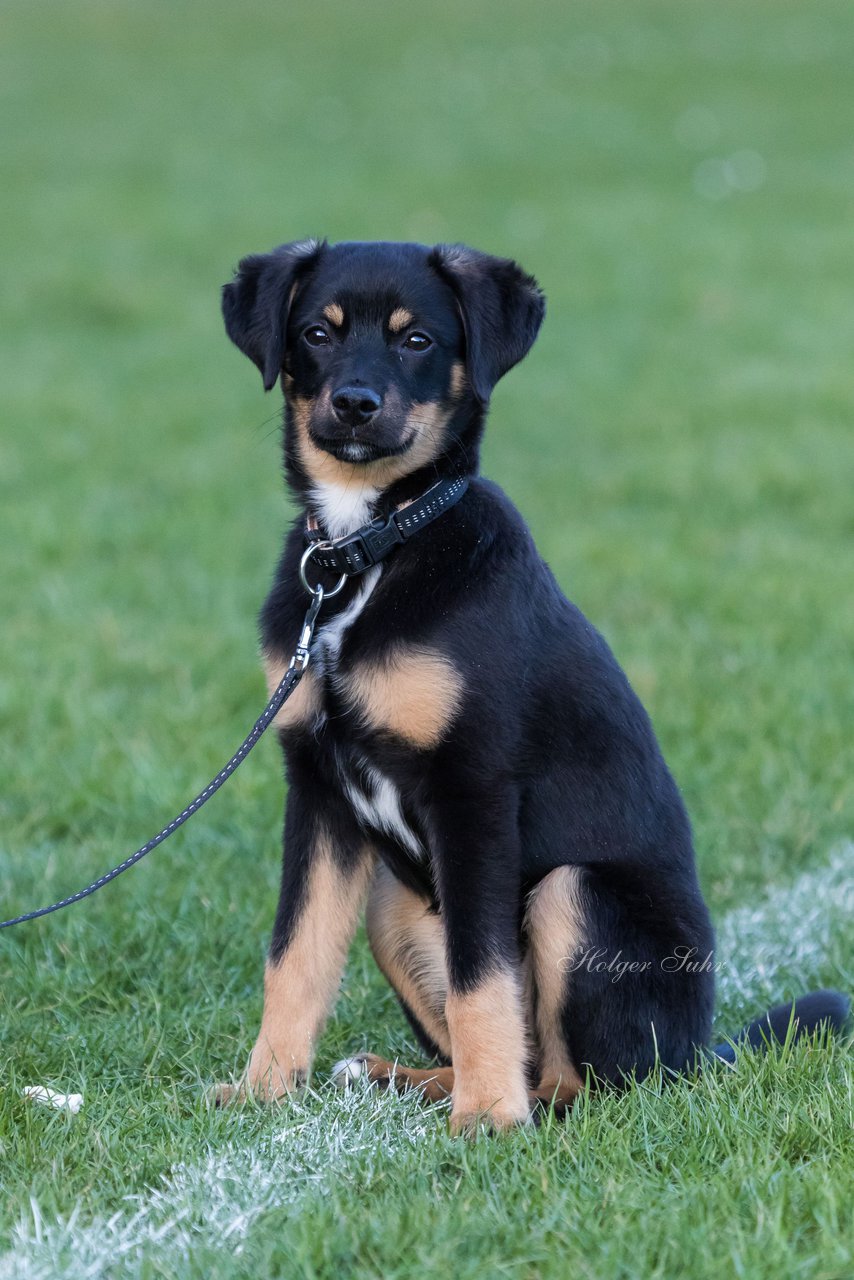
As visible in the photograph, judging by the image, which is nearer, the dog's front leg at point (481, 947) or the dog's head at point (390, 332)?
the dog's front leg at point (481, 947)

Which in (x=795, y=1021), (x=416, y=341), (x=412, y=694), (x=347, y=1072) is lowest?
(x=347, y=1072)

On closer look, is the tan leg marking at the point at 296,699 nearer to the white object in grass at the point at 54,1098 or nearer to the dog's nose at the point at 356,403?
the dog's nose at the point at 356,403

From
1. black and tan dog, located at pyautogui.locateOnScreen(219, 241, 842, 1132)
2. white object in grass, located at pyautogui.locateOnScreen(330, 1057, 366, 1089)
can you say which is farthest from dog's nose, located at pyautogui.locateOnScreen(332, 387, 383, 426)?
white object in grass, located at pyautogui.locateOnScreen(330, 1057, 366, 1089)

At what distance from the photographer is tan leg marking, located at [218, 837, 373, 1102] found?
3.41 metres

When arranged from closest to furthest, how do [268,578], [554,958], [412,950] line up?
[554,958] < [412,950] < [268,578]

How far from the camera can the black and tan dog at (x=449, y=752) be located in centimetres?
318

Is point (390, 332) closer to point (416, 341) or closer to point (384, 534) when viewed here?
point (416, 341)

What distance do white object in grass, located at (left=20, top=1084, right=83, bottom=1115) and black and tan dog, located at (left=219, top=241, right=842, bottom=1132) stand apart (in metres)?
→ 0.32

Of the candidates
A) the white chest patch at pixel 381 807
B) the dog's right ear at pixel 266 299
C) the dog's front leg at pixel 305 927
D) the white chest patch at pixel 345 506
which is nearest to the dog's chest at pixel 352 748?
the white chest patch at pixel 381 807

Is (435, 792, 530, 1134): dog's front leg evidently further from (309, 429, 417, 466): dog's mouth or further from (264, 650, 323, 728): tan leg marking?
(309, 429, 417, 466): dog's mouth

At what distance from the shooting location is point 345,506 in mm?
3592

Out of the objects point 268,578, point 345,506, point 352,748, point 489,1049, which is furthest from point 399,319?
point 268,578

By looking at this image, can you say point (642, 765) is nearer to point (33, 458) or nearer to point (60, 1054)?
point (60, 1054)

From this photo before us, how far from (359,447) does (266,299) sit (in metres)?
0.49
